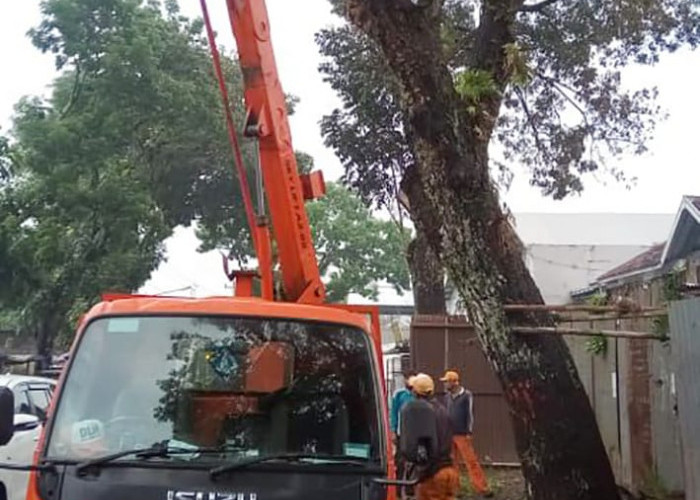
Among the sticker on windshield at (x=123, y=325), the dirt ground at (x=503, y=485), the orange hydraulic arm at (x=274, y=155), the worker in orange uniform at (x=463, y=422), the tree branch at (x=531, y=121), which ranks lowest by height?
the dirt ground at (x=503, y=485)

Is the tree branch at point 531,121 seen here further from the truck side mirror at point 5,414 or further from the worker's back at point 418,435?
the truck side mirror at point 5,414

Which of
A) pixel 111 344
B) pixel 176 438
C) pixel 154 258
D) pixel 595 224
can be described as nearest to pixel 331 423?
pixel 176 438

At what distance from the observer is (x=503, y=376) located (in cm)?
948

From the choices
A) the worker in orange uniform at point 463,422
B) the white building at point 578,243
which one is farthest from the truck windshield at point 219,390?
the white building at point 578,243

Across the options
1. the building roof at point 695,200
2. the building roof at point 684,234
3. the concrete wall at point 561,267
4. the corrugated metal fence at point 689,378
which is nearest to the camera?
the corrugated metal fence at point 689,378

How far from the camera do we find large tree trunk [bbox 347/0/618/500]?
921 centimetres

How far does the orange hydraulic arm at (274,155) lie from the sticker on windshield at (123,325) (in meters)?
2.16

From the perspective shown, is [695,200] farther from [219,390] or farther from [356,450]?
[219,390]

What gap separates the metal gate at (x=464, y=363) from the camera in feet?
54.0

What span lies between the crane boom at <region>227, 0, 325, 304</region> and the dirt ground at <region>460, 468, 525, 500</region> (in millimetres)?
6364

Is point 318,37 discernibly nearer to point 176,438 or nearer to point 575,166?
point 575,166

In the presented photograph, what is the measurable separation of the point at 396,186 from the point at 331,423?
15.3 m

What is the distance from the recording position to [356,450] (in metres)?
5.11

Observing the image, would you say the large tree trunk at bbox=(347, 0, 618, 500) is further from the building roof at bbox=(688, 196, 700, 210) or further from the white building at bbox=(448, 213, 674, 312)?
the white building at bbox=(448, 213, 674, 312)
